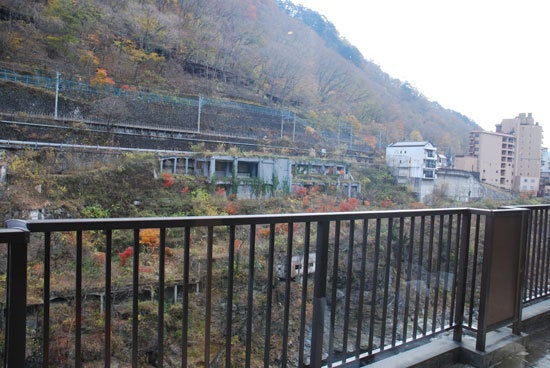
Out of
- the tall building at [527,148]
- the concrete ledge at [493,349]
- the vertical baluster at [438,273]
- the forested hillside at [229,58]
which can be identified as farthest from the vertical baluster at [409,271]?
the forested hillside at [229,58]

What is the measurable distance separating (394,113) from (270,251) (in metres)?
23.5

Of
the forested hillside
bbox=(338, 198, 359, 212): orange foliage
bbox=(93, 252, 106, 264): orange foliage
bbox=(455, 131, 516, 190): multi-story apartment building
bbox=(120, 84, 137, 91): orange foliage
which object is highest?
the forested hillside

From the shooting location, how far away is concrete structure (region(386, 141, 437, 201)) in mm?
12382

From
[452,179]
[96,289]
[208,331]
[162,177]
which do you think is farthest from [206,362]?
[452,179]

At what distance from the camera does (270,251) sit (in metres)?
1.09

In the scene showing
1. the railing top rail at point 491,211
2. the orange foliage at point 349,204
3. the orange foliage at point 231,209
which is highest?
the railing top rail at point 491,211

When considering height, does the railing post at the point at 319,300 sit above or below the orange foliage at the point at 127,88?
below

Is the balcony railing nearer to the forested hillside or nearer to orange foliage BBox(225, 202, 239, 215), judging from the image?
orange foliage BBox(225, 202, 239, 215)

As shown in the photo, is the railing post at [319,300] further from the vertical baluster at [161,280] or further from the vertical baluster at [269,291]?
the vertical baluster at [161,280]

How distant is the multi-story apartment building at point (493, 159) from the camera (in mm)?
10062

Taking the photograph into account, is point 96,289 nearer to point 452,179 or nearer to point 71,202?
point 71,202

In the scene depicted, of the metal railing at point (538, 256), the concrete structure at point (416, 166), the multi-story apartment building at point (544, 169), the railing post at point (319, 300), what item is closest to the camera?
the railing post at point (319, 300)

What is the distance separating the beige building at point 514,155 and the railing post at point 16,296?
10.8m

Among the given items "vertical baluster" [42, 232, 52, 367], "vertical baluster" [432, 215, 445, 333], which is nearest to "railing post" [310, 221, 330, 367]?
"vertical baluster" [432, 215, 445, 333]
